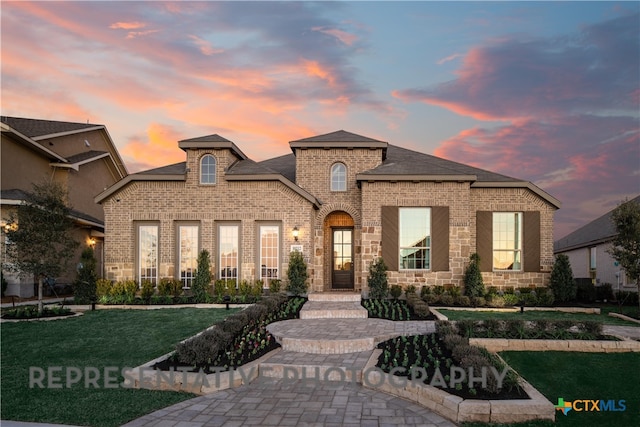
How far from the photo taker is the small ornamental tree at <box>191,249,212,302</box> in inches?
639

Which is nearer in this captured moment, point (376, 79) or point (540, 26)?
point (540, 26)

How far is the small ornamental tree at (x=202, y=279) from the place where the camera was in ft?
53.3

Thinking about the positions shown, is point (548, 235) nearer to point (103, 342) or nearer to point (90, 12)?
point (103, 342)

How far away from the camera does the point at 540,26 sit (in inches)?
583

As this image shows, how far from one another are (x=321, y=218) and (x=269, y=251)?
2.58 metres

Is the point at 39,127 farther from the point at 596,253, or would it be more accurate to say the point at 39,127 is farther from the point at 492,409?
the point at 596,253

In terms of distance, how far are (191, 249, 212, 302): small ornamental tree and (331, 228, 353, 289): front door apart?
5224 mm

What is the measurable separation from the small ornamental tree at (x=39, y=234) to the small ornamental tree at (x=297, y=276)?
724 cm

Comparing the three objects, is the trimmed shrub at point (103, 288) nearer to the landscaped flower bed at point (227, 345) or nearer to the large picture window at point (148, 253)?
the large picture window at point (148, 253)

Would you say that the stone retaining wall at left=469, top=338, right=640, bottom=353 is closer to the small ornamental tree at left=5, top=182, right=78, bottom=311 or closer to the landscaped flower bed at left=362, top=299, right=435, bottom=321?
the landscaped flower bed at left=362, top=299, right=435, bottom=321

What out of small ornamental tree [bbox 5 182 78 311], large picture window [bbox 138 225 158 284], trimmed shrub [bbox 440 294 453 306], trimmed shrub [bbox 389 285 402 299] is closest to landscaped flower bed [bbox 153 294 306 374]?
trimmed shrub [bbox 389 285 402 299]

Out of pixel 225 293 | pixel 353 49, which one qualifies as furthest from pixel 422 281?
pixel 353 49

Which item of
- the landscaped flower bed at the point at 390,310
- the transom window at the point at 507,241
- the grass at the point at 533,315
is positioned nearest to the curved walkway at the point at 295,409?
the landscaped flower bed at the point at 390,310

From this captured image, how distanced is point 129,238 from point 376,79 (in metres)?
11.3
